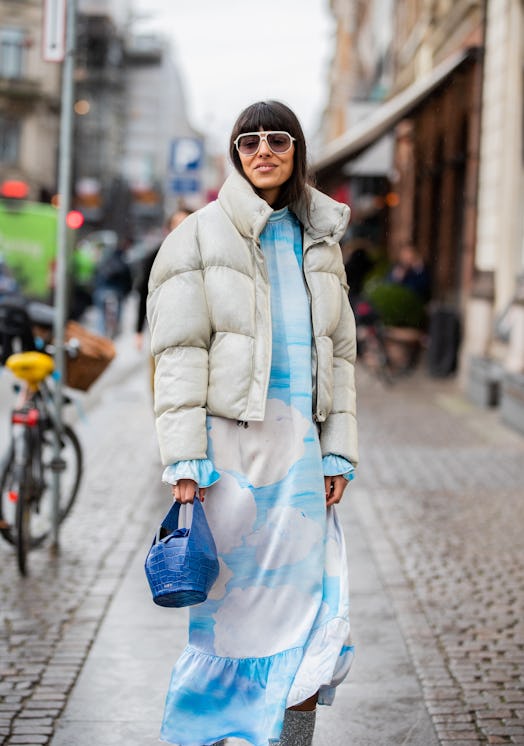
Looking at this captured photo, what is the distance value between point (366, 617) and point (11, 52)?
5127 centimetres

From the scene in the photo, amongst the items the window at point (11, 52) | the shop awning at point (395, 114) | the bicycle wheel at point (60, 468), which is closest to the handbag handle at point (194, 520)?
the bicycle wheel at point (60, 468)

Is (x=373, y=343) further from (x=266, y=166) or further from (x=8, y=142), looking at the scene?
(x=8, y=142)

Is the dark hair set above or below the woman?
above

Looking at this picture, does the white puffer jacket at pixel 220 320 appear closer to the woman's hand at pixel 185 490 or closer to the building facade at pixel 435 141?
the woman's hand at pixel 185 490

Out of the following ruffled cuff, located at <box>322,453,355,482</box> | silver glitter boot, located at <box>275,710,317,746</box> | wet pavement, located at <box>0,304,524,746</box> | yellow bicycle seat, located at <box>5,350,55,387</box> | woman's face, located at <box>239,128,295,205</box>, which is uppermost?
woman's face, located at <box>239,128,295,205</box>

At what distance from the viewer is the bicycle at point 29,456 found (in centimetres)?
583

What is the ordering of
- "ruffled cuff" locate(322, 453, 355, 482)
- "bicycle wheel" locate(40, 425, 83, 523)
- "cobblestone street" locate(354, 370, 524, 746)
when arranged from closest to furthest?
"ruffled cuff" locate(322, 453, 355, 482) < "cobblestone street" locate(354, 370, 524, 746) < "bicycle wheel" locate(40, 425, 83, 523)

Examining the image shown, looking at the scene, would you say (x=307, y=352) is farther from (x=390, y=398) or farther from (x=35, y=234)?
(x=35, y=234)

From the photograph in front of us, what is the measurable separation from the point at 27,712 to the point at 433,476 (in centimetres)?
523

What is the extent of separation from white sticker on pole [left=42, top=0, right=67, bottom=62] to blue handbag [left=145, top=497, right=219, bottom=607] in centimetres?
363

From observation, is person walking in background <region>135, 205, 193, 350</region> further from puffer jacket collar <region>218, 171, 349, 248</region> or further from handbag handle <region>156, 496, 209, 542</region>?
handbag handle <region>156, 496, 209, 542</region>

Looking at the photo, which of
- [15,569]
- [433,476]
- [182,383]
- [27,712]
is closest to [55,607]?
[15,569]

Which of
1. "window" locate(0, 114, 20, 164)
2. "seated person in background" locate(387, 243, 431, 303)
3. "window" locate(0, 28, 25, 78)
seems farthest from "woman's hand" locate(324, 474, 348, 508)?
"window" locate(0, 28, 25, 78)

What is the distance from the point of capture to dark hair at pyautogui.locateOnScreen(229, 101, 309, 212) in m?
3.37
